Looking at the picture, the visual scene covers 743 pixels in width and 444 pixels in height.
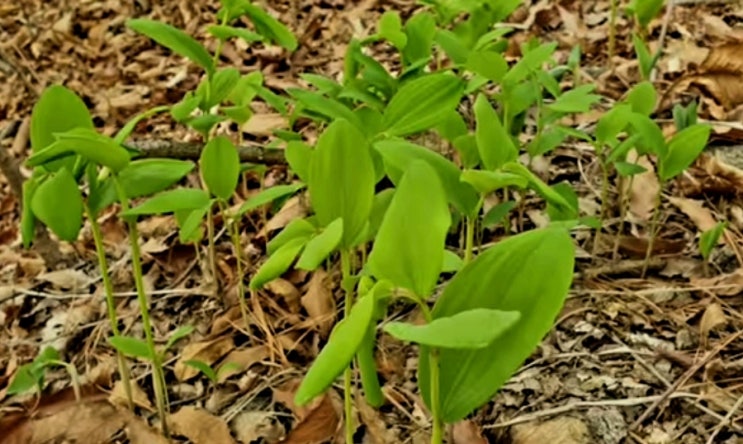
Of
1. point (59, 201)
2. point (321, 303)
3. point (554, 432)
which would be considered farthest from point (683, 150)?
point (59, 201)

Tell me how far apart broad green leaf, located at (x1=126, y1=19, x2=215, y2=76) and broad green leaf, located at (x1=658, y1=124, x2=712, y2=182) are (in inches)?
26.5

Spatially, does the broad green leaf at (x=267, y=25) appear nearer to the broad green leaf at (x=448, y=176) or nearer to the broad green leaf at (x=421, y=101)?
the broad green leaf at (x=421, y=101)

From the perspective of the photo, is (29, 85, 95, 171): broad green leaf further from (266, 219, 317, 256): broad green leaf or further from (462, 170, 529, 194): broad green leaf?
(462, 170, 529, 194): broad green leaf

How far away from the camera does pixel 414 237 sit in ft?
2.26

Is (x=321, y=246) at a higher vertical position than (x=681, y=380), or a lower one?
higher

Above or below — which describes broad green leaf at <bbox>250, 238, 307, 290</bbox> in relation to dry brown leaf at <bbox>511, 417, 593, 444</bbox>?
above

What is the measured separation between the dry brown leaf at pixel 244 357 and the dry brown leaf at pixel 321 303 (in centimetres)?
9

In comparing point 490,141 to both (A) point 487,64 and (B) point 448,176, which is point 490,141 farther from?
(A) point 487,64

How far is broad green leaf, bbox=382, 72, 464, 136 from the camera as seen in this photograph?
3.57 ft

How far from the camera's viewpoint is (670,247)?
54.1 inches

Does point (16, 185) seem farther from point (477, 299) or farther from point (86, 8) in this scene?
point (86, 8)

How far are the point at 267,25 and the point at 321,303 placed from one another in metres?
0.44

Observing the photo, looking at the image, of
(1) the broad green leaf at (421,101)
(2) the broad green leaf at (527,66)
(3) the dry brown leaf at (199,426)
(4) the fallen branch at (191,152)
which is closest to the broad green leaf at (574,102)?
(2) the broad green leaf at (527,66)

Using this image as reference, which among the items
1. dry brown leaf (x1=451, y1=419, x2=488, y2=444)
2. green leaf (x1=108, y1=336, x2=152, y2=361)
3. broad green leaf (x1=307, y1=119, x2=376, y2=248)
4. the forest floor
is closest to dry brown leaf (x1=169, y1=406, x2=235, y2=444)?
the forest floor
